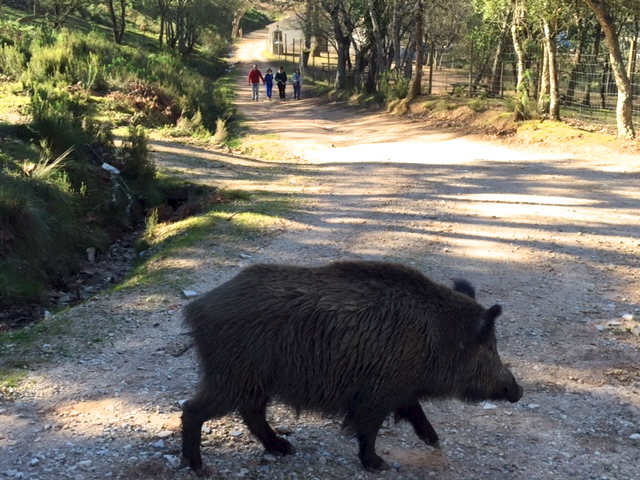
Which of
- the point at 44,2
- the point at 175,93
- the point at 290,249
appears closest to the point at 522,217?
the point at 290,249

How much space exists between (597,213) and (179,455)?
9702mm

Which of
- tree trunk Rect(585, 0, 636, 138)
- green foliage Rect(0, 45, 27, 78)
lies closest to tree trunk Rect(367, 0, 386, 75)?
tree trunk Rect(585, 0, 636, 138)

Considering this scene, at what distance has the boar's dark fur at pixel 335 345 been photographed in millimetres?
4012

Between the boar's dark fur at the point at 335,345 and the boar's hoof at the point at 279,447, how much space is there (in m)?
0.10

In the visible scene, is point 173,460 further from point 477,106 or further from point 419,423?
point 477,106

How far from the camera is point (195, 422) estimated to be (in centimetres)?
418

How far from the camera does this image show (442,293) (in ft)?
14.6

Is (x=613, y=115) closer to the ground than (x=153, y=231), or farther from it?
farther from it

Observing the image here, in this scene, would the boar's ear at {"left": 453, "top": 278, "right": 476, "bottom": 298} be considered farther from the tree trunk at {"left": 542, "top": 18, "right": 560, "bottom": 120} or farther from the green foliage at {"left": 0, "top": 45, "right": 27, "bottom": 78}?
the green foliage at {"left": 0, "top": 45, "right": 27, "bottom": 78}

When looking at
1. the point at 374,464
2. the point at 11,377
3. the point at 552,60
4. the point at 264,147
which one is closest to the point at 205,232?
the point at 11,377

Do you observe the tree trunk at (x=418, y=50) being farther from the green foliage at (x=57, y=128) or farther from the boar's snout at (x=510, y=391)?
the boar's snout at (x=510, y=391)

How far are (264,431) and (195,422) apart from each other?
1.69ft

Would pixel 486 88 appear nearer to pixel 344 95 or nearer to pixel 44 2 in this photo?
pixel 344 95

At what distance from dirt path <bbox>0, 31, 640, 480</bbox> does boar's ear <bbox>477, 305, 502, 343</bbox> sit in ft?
3.14
